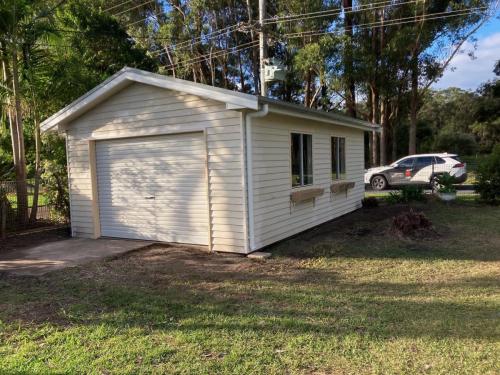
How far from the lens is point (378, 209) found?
11703 millimetres

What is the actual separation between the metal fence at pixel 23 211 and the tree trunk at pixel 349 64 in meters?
16.5

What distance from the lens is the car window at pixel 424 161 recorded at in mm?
16312

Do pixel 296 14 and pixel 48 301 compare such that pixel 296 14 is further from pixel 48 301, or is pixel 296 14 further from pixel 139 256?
pixel 48 301

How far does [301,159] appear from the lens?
27.5 feet

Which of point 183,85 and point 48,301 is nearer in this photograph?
point 48,301

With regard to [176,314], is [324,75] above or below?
above

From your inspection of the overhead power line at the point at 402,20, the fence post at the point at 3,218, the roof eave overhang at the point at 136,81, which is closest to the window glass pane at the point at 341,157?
the roof eave overhang at the point at 136,81

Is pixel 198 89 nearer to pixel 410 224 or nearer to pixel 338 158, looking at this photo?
pixel 410 224

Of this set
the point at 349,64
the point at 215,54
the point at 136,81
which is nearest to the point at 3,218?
the point at 136,81

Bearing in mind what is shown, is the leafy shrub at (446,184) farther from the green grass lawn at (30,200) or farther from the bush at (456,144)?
the bush at (456,144)

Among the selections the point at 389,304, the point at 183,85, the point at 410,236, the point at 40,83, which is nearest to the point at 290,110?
the point at 183,85

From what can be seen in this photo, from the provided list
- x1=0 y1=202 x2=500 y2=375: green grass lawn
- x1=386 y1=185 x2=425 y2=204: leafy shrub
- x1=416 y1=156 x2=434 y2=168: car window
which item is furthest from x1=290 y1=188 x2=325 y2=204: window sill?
x1=416 y1=156 x2=434 y2=168: car window

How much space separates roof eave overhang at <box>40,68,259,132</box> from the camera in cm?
633

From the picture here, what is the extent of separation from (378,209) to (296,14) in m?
13.9
